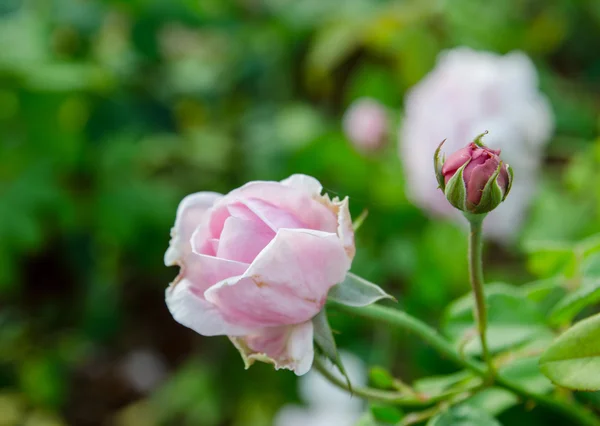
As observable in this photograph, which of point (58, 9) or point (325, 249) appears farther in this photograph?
point (58, 9)

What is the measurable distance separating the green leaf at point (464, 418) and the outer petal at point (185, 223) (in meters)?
0.20

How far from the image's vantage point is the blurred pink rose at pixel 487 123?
0.92 m

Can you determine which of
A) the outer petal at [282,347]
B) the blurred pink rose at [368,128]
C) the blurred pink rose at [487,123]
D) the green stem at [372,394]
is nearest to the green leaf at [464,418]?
the green stem at [372,394]

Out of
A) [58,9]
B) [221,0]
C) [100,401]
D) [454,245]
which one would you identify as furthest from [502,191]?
[100,401]

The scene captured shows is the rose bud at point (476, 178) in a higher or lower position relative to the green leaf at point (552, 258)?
higher

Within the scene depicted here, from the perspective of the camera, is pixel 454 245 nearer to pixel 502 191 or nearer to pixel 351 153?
pixel 351 153

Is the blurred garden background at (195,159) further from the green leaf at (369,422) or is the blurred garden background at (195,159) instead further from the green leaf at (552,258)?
the green leaf at (369,422)

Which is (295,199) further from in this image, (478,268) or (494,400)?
(494,400)

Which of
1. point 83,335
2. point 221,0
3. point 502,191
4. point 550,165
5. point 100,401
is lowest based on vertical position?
point 100,401

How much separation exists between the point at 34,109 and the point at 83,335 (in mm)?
560

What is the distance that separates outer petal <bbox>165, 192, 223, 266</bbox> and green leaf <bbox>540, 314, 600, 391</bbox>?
233 millimetres

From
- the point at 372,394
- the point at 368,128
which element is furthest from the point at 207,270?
the point at 368,128

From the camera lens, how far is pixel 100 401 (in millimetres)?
1772

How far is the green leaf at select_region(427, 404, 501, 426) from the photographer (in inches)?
18.8
